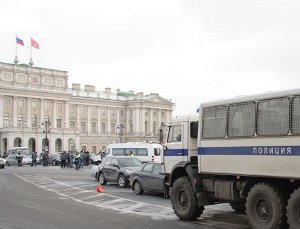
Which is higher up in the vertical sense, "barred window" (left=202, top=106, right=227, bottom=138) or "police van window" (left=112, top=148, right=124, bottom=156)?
"barred window" (left=202, top=106, right=227, bottom=138)

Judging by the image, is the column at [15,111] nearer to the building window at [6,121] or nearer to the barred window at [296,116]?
the building window at [6,121]

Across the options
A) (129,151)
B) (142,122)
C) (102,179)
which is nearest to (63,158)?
(129,151)

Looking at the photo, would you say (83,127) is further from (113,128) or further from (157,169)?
(157,169)

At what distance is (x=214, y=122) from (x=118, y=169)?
44.4 ft

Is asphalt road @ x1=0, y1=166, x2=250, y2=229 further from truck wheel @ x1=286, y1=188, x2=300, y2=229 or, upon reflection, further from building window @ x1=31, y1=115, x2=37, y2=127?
building window @ x1=31, y1=115, x2=37, y2=127

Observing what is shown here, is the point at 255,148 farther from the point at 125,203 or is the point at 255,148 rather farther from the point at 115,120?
the point at 115,120

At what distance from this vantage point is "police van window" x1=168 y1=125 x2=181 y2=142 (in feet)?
47.0

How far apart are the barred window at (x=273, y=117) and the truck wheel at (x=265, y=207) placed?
1213 millimetres

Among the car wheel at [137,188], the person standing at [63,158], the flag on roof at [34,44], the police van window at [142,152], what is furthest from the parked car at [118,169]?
the flag on roof at [34,44]

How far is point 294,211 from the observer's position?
32.7 ft

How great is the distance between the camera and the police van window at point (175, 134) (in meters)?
14.3

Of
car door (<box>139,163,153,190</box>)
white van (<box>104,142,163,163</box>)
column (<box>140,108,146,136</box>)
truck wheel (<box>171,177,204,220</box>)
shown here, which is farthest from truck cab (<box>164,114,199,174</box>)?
column (<box>140,108,146,136</box>)

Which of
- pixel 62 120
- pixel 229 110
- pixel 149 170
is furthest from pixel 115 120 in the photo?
pixel 229 110

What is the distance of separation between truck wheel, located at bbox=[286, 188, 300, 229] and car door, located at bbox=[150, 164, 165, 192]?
9.74 m
